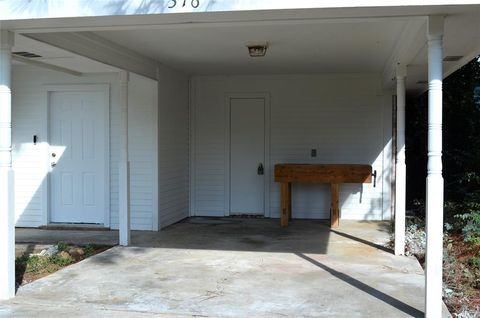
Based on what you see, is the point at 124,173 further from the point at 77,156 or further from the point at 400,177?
the point at 400,177

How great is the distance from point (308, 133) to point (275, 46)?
9.19ft

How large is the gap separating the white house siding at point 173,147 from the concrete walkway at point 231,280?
0.96 meters

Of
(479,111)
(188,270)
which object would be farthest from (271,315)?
(479,111)

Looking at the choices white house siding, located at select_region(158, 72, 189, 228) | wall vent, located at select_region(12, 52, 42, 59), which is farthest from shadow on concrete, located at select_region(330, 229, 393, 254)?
wall vent, located at select_region(12, 52, 42, 59)

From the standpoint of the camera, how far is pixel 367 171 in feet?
25.6

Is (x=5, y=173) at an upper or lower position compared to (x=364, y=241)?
upper

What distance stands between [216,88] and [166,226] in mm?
2661

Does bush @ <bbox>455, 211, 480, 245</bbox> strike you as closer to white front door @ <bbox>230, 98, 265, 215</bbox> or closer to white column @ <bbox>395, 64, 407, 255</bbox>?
white column @ <bbox>395, 64, 407, 255</bbox>

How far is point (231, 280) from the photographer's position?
15.9ft

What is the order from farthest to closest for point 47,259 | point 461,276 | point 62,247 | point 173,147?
point 173,147, point 62,247, point 47,259, point 461,276

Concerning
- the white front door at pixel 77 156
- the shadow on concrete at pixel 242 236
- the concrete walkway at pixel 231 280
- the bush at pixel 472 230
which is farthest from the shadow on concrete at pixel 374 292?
the white front door at pixel 77 156

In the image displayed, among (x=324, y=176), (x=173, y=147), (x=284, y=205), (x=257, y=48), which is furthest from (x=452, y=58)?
(x=173, y=147)

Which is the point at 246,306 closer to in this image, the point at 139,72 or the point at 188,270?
the point at 188,270

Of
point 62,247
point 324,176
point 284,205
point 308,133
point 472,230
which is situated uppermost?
point 308,133
